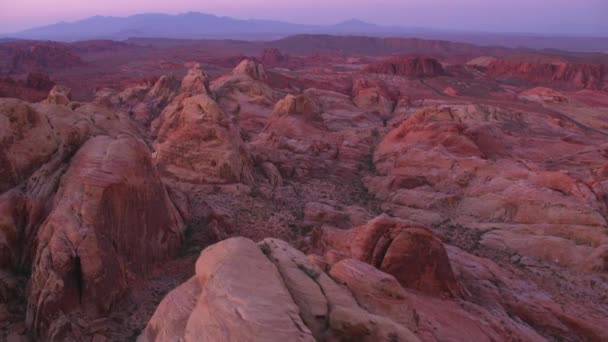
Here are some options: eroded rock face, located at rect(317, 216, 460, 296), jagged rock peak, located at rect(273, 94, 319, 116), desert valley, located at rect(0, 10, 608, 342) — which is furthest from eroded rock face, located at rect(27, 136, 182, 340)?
jagged rock peak, located at rect(273, 94, 319, 116)

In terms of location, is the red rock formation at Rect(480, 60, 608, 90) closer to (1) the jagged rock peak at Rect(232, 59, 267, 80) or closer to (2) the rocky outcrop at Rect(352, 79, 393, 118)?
(2) the rocky outcrop at Rect(352, 79, 393, 118)

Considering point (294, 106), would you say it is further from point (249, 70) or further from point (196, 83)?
point (249, 70)

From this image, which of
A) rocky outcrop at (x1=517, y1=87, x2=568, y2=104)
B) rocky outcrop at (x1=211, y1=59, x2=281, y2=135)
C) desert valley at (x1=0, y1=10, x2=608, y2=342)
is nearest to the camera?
desert valley at (x1=0, y1=10, x2=608, y2=342)

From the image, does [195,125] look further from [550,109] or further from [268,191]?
[550,109]

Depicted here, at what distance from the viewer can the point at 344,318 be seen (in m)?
5.78

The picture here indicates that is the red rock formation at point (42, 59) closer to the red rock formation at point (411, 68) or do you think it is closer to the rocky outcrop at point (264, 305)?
the red rock formation at point (411, 68)

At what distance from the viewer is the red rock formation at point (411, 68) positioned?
63.7 m

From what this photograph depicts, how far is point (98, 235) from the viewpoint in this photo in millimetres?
8484

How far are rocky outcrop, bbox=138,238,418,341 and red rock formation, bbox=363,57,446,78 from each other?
5977cm

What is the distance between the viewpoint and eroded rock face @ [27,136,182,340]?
785 centimetres

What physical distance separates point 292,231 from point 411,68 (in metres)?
56.3

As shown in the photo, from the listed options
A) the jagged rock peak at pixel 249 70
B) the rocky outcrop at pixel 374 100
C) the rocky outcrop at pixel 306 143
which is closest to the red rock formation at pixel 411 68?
the rocky outcrop at pixel 374 100

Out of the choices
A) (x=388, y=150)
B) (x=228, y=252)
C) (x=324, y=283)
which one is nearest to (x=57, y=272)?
(x=228, y=252)

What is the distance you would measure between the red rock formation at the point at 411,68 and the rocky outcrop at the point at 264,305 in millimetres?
59774
